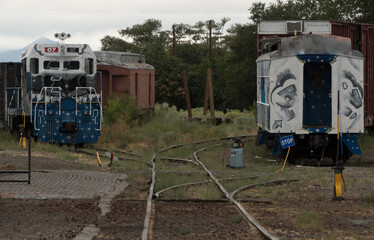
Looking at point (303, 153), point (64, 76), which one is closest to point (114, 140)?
point (64, 76)

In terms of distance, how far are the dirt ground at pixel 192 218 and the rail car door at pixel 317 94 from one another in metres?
5.81

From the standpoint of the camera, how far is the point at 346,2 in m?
47.9

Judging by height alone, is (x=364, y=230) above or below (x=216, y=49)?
below

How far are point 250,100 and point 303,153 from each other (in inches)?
1469

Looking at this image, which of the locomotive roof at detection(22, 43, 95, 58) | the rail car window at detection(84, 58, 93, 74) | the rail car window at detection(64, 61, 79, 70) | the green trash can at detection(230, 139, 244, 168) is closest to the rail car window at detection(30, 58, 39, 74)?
the locomotive roof at detection(22, 43, 95, 58)

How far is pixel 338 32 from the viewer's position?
20875 mm

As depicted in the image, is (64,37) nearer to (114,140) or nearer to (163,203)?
(114,140)

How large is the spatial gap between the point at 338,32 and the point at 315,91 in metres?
4.02

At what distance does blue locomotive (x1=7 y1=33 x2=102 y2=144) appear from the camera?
21.4 m

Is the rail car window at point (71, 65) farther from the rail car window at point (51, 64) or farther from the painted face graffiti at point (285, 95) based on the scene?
the painted face graffiti at point (285, 95)

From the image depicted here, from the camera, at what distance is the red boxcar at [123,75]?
2956cm

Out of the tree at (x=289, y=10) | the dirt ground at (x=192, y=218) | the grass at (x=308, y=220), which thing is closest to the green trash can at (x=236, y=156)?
the dirt ground at (x=192, y=218)

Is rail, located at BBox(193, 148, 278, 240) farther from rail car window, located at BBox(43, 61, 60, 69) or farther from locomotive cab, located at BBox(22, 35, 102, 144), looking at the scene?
rail car window, located at BBox(43, 61, 60, 69)

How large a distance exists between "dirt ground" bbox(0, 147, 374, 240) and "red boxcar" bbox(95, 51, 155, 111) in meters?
18.4
